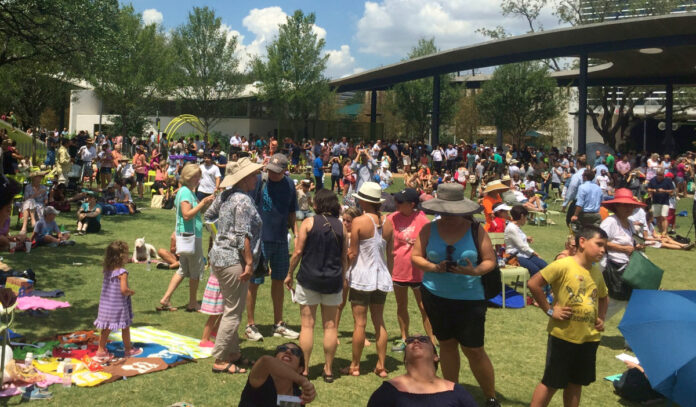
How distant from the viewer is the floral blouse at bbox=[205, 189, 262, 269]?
5793mm

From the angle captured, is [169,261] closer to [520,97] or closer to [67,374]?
[67,374]

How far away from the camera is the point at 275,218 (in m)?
6.73

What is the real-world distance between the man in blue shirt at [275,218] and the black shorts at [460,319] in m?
2.17

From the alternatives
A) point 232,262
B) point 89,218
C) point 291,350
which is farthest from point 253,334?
point 89,218

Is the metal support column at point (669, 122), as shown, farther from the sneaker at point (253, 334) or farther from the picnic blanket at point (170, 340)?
the picnic blanket at point (170, 340)

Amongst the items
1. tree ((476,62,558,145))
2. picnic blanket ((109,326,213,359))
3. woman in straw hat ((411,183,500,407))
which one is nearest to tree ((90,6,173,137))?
tree ((476,62,558,145))

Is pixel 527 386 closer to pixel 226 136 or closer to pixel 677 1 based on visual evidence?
pixel 226 136

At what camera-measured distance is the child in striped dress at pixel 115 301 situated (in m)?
6.01

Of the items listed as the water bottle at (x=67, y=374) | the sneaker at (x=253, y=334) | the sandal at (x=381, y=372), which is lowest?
the sandal at (x=381, y=372)

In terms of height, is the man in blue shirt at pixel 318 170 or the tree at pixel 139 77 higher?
the tree at pixel 139 77

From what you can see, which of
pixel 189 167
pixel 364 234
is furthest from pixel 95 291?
pixel 364 234

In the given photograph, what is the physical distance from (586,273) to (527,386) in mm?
1675

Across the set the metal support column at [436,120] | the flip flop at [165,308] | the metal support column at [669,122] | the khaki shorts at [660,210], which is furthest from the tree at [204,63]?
the flip flop at [165,308]

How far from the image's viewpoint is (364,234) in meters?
6.00
